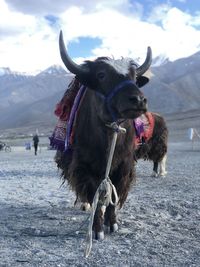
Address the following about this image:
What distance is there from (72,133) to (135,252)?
191 centimetres

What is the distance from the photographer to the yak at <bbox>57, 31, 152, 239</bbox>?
→ 5.32 m

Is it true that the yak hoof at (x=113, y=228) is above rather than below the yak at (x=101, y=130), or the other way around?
below

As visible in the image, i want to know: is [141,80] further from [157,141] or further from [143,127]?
[157,141]

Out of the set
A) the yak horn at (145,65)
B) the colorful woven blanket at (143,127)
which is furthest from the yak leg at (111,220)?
the yak horn at (145,65)

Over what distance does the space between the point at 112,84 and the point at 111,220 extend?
1.79 metres

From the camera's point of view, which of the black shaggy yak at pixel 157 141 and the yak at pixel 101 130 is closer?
the yak at pixel 101 130

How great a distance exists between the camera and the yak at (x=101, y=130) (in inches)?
210

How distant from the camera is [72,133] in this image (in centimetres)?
621

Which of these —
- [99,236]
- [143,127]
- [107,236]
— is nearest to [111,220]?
[107,236]

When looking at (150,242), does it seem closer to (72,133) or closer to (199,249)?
(199,249)

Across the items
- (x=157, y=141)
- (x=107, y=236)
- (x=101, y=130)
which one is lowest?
(x=107, y=236)

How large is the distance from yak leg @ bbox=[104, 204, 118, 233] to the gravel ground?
118 mm

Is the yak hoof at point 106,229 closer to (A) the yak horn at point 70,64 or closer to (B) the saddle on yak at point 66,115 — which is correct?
(B) the saddle on yak at point 66,115

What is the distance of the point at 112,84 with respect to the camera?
17.4 feet
